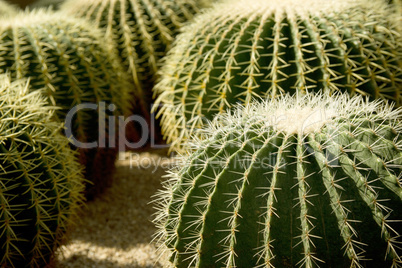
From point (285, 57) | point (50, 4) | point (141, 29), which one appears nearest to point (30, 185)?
point (285, 57)

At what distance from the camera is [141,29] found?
3.40 metres

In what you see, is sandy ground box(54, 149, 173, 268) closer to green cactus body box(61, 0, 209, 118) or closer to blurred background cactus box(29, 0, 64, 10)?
green cactus body box(61, 0, 209, 118)

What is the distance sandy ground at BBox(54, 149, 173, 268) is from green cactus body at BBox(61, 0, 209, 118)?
0.49m

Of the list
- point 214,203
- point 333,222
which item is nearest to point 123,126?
point 214,203

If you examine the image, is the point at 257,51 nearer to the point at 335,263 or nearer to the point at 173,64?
the point at 173,64

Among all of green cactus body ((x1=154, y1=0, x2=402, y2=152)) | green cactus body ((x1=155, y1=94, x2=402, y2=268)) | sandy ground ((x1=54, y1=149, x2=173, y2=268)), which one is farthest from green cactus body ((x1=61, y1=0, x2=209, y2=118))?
green cactus body ((x1=155, y1=94, x2=402, y2=268))

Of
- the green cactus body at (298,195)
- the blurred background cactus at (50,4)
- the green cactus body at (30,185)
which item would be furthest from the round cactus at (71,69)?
the blurred background cactus at (50,4)

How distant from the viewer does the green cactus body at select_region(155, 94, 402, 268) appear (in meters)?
1.50

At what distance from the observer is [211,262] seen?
1.66m

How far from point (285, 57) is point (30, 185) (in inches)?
56.6

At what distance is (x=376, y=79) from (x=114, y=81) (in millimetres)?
1645

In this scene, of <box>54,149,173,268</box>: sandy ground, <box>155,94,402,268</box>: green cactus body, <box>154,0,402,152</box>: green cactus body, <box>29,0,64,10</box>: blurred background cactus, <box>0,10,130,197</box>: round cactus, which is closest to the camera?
<box>155,94,402,268</box>: green cactus body

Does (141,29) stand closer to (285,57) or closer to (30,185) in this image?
(285,57)

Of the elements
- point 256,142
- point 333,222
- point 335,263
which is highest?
point 256,142
